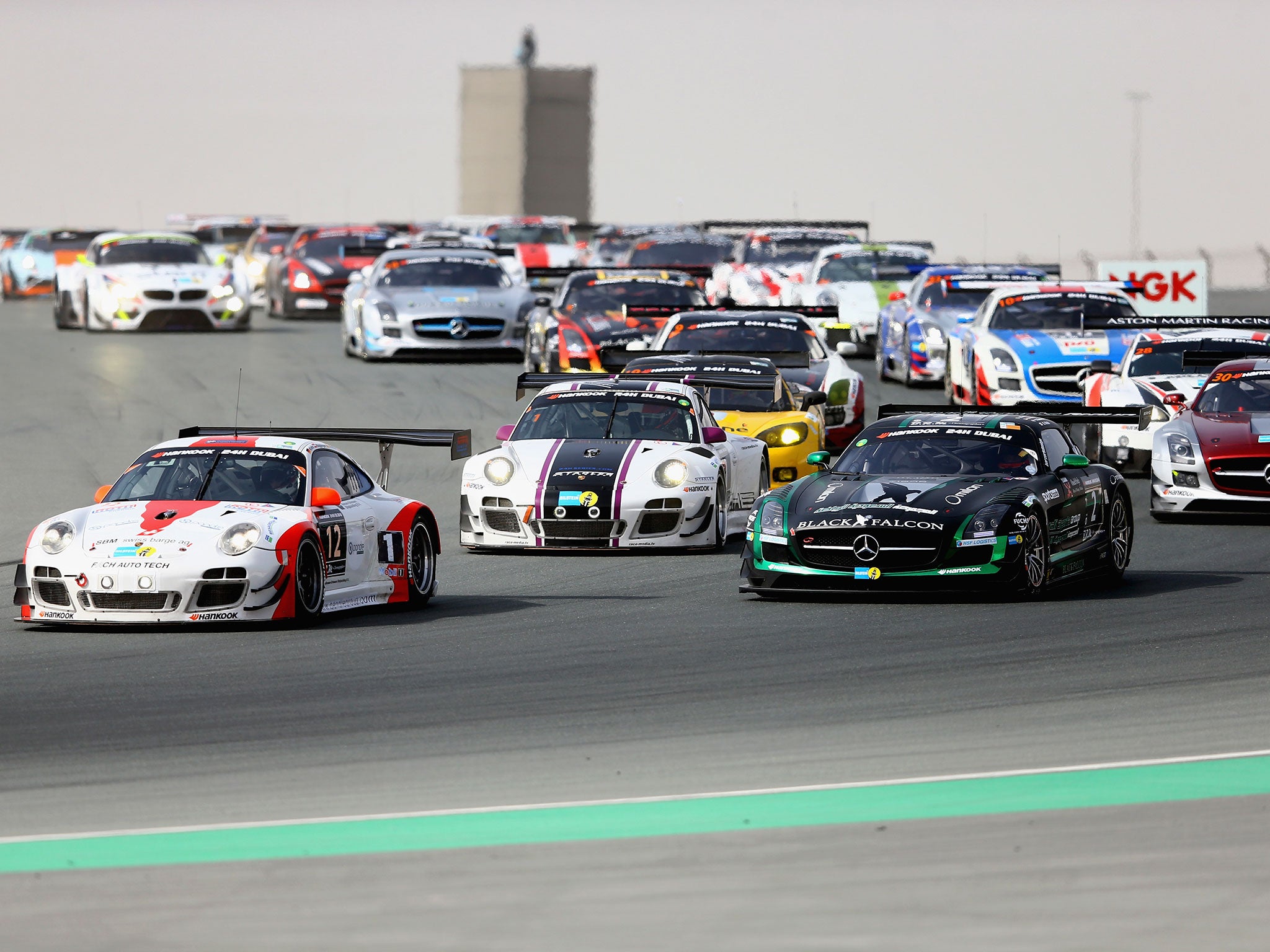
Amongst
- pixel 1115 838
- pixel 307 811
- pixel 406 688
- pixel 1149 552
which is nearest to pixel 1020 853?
pixel 1115 838

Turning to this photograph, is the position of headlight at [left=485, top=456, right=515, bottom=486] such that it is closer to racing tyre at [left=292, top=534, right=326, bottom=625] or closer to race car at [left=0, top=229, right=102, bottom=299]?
racing tyre at [left=292, top=534, right=326, bottom=625]

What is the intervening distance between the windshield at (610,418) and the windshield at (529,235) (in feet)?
89.0

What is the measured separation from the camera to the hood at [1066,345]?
23.8m

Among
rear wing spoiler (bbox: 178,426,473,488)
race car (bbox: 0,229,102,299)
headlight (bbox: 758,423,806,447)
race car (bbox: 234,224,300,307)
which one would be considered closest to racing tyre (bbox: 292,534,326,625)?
rear wing spoiler (bbox: 178,426,473,488)

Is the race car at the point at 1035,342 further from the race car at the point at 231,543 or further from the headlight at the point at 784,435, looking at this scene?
the race car at the point at 231,543

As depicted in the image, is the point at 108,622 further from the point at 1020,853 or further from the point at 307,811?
the point at 1020,853

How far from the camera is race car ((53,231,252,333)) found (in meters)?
34.3

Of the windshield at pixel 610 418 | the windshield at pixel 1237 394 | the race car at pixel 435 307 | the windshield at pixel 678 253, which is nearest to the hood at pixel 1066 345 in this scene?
the windshield at pixel 1237 394

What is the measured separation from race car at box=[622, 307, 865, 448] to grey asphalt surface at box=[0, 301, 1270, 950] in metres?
5.81

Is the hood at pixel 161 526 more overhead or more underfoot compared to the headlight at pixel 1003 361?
more underfoot

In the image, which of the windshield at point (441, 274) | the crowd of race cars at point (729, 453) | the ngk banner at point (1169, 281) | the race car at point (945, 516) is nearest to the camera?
the crowd of race cars at point (729, 453)

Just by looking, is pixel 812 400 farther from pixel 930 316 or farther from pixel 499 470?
pixel 930 316

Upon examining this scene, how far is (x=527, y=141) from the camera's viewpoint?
95.1m

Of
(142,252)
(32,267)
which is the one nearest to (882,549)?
(142,252)
